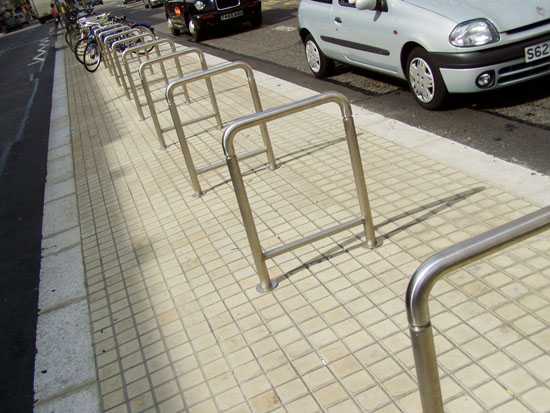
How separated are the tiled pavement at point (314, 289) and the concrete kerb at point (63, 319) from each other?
86mm

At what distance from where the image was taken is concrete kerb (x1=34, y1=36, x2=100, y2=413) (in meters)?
3.17

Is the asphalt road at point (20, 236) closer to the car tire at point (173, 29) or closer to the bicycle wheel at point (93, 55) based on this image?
the bicycle wheel at point (93, 55)

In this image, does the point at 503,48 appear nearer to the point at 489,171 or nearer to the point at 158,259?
the point at 489,171

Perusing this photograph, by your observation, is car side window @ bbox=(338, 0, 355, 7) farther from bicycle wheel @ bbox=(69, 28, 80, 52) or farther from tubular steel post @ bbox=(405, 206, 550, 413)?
bicycle wheel @ bbox=(69, 28, 80, 52)

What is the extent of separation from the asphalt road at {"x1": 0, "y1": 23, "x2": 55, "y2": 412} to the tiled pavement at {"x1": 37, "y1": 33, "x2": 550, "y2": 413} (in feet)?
1.55

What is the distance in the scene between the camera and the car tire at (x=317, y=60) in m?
8.40

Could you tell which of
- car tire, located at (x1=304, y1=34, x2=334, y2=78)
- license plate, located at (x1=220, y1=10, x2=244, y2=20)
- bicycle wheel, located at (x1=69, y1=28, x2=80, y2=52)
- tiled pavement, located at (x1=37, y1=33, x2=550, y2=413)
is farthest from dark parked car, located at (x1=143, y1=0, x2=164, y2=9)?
tiled pavement, located at (x1=37, y1=33, x2=550, y2=413)

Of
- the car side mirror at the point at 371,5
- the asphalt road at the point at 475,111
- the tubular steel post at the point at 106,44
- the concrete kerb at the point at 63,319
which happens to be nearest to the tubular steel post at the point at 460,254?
the concrete kerb at the point at 63,319

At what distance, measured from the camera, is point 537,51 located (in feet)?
18.4

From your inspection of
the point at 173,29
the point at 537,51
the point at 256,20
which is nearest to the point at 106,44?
the point at 256,20

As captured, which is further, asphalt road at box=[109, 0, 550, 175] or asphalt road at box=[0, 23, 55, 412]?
asphalt road at box=[109, 0, 550, 175]

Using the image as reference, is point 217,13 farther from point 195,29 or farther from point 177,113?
point 177,113

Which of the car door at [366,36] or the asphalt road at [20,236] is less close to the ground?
the car door at [366,36]

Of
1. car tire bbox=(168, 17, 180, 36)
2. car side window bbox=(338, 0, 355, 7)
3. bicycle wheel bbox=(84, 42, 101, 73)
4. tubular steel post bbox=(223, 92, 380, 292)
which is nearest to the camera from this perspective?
tubular steel post bbox=(223, 92, 380, 292)
